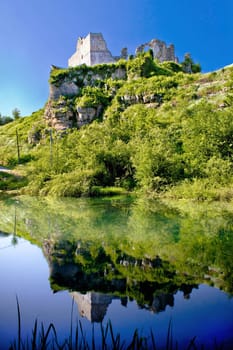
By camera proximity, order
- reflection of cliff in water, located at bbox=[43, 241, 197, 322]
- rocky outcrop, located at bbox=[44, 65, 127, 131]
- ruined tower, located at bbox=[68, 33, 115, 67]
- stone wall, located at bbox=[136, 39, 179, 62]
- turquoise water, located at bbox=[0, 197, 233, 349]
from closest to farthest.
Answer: turquoise water, located at bbox=[0, 197, 233, 349] → reflection of cliff in water, located at bbox=[43, 241, 197, 322] → rocky outcrop, located at bbox=[44, 65, 127, 131] → ruined tower, located at bbox=[68, 33, 115, 67] → stone wall, located at bbox=[136, 39, 179, 62]

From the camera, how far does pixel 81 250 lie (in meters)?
8.07

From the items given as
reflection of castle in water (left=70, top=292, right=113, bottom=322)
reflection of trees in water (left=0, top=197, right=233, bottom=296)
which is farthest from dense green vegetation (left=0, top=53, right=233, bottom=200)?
reflection of castle in water (left=70, top=292, right=113, bottom=322)

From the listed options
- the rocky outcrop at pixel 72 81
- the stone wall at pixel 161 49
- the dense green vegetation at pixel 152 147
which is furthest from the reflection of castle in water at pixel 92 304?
the stone wall at pixel 161 49

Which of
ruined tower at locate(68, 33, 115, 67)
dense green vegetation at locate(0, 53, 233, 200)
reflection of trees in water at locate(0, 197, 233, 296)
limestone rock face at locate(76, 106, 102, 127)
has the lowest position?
reflection of trees in water at locate(0, 197, 233, 296)

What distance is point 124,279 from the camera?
5.72m

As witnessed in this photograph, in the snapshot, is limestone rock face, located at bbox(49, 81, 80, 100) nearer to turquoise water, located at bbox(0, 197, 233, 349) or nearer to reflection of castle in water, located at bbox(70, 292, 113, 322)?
turquoise water, located at bbox(0, 197, 233, 349)

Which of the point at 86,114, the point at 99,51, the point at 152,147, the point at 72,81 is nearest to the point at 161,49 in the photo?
the point at 99,51

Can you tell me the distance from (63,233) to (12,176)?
2704 cm

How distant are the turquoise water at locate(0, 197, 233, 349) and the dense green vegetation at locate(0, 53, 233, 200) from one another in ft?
35.4

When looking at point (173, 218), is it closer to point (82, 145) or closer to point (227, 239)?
point (227, 239)

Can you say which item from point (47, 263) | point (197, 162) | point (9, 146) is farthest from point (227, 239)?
point (9, 146)

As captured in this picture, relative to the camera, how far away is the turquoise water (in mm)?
4105

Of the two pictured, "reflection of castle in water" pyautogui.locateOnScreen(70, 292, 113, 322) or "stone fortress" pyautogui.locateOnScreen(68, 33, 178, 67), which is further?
"stone fortress" pyautogui.locateOnScreen(68, 33, 178, 67)

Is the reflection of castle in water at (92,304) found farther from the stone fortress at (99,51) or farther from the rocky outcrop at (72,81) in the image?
the stone fortress at (99,51)
